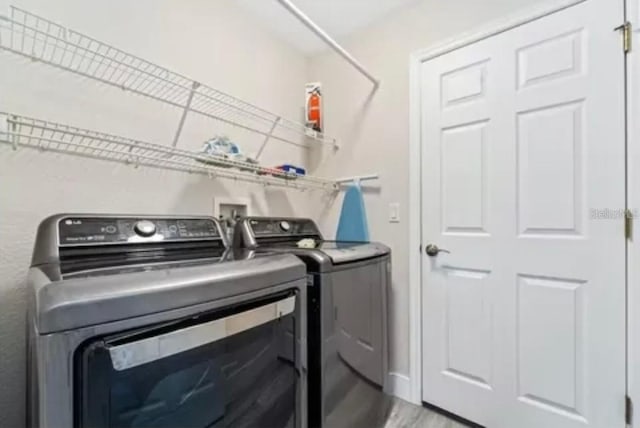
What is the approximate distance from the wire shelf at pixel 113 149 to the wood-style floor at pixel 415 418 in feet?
4.96

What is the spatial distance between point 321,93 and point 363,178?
757 millimetres

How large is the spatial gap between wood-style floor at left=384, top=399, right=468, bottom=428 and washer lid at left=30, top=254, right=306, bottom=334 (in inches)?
53.0

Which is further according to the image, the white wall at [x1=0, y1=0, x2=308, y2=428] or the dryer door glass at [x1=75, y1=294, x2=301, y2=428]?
the white wall at [x1=0, y1=0, x2=308, y2=428]

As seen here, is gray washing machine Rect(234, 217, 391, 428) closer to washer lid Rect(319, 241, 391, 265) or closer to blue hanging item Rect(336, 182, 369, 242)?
washer lid Rect(319, 241, 391, 265)

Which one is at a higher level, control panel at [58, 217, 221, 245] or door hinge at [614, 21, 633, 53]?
door hinge at [614, 21, 633, 53]

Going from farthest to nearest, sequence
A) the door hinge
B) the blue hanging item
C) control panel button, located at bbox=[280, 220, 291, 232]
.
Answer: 1. the blue hanging item
2. control panel button, located at bbox=[280, 220, 291, 232]
3. the door hinge

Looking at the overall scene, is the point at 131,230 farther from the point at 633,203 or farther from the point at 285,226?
the point at 633,203

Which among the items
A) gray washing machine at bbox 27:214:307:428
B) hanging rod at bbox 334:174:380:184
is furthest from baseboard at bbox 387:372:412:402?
hanging rod at bbox 334:174:380:184

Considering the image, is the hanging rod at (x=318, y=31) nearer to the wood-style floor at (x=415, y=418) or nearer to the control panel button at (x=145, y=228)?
the control panel button at (x=145, y=228)

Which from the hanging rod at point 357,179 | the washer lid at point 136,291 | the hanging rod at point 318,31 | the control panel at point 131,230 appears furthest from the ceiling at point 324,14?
the washer lid at point 136,291

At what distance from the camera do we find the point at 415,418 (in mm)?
1794

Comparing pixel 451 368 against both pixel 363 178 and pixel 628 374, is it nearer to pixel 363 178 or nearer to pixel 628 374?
pixel 628 374

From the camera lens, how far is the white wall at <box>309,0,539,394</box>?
1922 mm

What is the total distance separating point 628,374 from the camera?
4.26 ft
